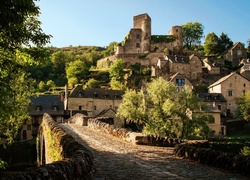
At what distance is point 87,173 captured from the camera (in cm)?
809

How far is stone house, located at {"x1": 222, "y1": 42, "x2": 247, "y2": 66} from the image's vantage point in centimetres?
10588

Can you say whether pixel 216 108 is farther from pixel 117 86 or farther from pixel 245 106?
pixel 117 86

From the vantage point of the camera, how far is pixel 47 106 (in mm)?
61500

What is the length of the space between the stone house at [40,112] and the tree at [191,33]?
73693 mm

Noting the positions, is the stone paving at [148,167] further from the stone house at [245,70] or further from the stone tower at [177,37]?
the stone tower at [177,37]

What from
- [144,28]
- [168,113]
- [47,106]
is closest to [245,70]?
[144,28]

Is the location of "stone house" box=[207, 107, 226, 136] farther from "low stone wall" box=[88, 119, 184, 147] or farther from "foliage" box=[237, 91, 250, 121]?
"low stone wall" box=[88, 119, 184, 147]

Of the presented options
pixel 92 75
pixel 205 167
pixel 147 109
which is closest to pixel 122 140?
pixel 205 167

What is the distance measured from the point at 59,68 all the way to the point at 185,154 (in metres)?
113

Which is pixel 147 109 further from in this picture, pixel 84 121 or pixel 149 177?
pixel 149 177

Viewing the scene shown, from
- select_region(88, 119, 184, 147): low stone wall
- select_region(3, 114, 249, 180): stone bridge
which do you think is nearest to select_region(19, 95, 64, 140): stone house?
select_region(88, 119, 184, 147): low stone wall

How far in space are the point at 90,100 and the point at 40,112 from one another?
968cm

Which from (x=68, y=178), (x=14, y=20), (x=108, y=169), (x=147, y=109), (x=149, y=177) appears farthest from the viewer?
(x=147, y=109)

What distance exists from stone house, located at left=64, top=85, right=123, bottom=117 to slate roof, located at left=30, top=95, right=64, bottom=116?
4.73ft
